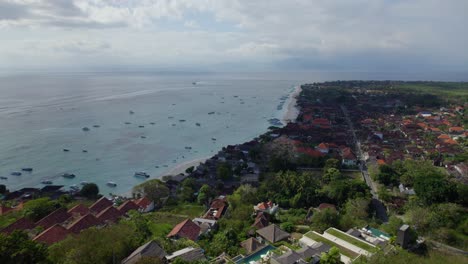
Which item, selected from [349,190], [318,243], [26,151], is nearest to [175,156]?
[26,151]

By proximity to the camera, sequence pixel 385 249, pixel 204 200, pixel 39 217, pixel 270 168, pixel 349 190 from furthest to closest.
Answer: pixel 270 168, pixel 204 200, pixel 349 190, pixel 39 217, pixel 385 249

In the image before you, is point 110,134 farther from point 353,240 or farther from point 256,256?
point 353,240

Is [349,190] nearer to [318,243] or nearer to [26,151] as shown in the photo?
[318,243]

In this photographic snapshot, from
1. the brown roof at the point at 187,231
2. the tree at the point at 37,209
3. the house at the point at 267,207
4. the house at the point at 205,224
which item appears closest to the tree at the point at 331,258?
the brown roof at the point at 187,231

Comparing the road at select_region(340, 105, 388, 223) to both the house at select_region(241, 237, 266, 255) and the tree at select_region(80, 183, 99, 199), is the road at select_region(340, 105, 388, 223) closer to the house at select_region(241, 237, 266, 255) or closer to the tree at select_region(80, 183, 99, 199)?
the house at select_region(241, 237, 266, 255)

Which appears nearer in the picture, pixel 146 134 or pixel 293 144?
pixel 293 144

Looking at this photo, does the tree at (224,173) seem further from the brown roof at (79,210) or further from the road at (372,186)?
the road at (372,186)
